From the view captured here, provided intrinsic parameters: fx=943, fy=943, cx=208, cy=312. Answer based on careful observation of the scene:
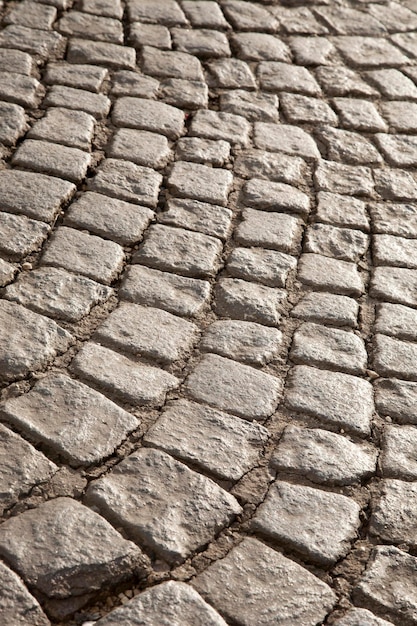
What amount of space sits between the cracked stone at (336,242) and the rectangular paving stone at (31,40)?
70.7 inches

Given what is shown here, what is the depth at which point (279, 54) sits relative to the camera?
5.25 metres

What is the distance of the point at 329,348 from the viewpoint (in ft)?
11.3

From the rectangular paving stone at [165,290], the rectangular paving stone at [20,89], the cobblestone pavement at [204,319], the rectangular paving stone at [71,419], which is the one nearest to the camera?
the cobblestone pavement at [204,319]

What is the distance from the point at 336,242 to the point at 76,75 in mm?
1659

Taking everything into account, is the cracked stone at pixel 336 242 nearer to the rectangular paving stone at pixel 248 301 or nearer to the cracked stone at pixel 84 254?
the rectangular paving stone at pixel 248 301

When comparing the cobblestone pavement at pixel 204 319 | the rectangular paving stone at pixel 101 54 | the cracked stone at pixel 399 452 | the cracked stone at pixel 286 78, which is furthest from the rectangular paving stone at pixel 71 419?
the cracked stone at pixel 286 78

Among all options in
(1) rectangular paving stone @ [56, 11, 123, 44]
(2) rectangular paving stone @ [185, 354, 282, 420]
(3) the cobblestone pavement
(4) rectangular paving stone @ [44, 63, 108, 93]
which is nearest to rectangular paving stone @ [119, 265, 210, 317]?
(3) the cobblestone pavement

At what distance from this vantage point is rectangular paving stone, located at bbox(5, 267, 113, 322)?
3.36 m

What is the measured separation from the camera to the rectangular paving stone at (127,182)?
13.1 ft

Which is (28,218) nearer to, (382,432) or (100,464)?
(100,464)

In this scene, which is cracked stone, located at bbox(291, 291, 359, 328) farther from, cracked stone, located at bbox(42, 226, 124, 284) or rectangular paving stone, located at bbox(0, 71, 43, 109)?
rectangular paving stone, located at bbox(0, 71, 43, 109)

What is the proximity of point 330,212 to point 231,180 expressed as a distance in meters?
0.46

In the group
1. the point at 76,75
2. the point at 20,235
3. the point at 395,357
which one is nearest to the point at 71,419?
the point at 20,235

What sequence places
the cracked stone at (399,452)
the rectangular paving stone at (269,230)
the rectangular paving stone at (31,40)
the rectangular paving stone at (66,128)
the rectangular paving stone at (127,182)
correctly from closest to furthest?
the cracked stone at (399,452)
the rectangular paving stone at (269,230)
the rectangular paving stone at (127,182)
the rectangular paving stone at (66,128)
the rectangular paving stone at (31,40)
